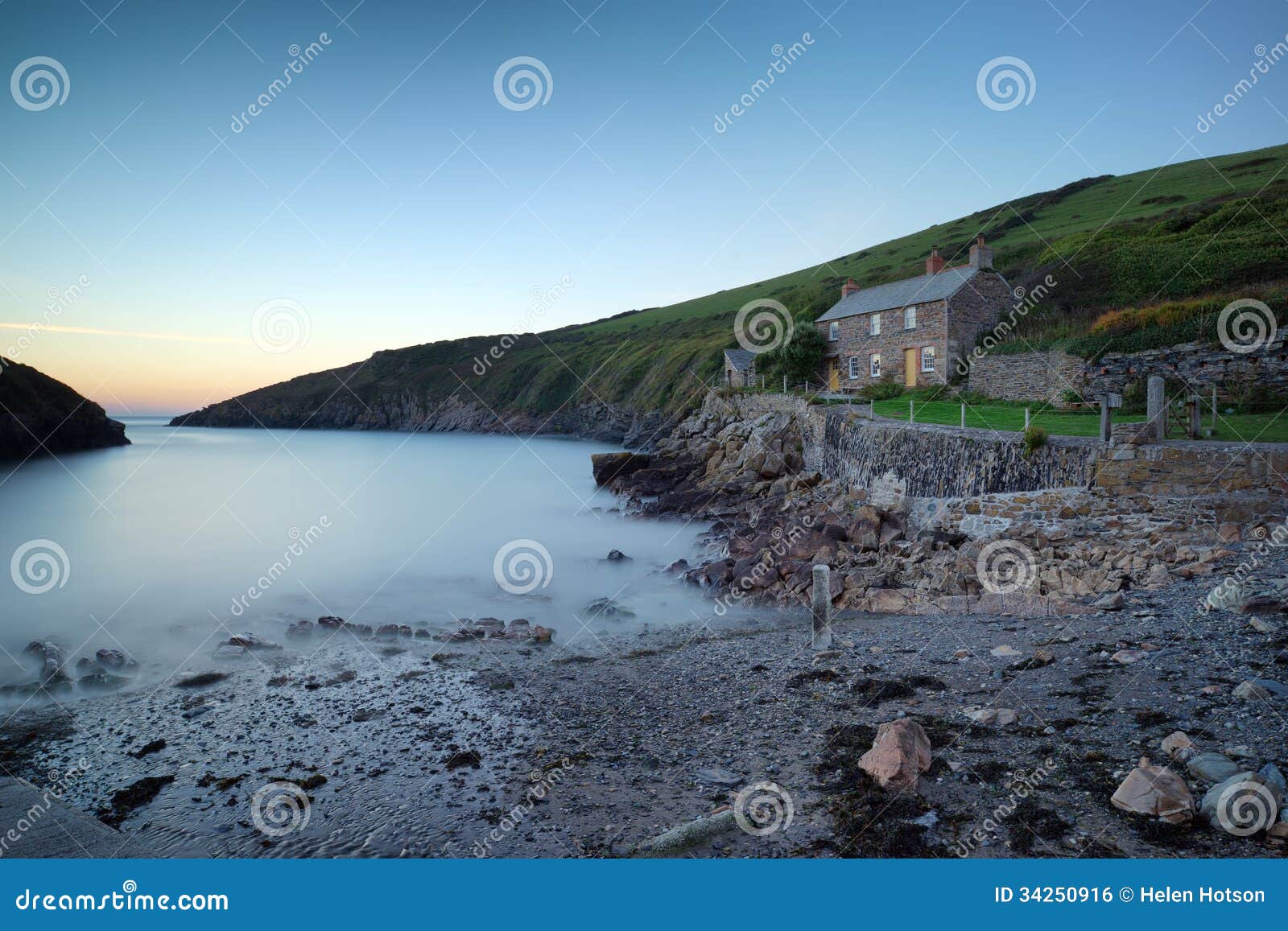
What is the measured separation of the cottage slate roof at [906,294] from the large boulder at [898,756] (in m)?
30.7

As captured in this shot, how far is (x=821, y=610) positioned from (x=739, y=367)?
141 ft

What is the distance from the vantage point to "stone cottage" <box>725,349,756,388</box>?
1972 inches

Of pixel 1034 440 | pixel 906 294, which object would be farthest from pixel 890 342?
pixel 1034 440

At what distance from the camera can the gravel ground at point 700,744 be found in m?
5.69

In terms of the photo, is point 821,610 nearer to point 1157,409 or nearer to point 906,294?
point 1157,409

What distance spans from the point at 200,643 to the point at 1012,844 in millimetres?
15285

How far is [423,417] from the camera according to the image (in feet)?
443

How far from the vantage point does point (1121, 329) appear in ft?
74.3

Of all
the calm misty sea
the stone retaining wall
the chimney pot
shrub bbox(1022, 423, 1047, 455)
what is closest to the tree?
the chimney pot

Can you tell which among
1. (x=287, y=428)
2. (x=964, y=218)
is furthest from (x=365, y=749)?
(x=287, y=428)

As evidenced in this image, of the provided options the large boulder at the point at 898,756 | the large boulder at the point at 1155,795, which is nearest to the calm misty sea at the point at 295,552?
the large boulder at the point at 898,756

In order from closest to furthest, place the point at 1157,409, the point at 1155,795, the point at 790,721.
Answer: the point at 1155,795, the point at 790,721, the point at 1157,409

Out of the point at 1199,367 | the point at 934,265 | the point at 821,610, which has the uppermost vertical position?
the point at 934,265

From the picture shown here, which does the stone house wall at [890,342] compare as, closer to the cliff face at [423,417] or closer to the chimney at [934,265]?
the chimney at [934,265]
